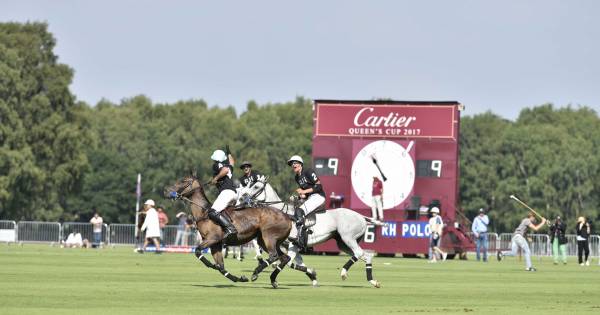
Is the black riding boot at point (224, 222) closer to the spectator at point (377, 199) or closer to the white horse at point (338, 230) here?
the white horse at point (338, 230)

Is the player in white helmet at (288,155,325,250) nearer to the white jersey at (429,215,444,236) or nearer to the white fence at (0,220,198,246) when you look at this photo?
the white jersey at (429,215,444,236)

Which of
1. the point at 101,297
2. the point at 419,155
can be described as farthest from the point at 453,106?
the point at 101,297

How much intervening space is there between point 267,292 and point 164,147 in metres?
103

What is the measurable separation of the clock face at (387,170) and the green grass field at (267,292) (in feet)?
50.2

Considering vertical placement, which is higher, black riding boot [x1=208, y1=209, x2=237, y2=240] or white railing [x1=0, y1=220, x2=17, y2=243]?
white railing [x1=0, y1=220, x2=17, y2=243]

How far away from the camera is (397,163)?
50.0 metres

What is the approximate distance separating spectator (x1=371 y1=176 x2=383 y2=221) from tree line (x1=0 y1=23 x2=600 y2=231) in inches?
1680

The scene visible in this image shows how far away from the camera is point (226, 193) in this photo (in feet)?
85.9

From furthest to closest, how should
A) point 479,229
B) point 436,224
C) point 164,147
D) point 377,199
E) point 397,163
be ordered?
point 164,147 → point 479,229 → point 397,163 → point 377,199 → point 436,224

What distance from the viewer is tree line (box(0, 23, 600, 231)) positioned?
9119cm

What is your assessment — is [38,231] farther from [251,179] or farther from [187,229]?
[251,179]

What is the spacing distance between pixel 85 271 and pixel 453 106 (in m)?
22.7

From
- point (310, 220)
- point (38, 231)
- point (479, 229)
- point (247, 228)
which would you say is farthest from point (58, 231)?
point (247, 228)

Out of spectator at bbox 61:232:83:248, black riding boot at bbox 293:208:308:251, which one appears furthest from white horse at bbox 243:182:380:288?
spectator at bbox 61:232:83:248
